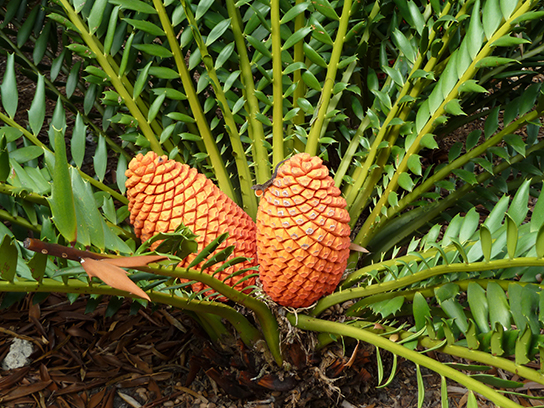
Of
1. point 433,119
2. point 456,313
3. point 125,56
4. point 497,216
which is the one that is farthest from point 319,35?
point 456,313

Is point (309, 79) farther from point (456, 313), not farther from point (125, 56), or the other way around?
point (456, 313)

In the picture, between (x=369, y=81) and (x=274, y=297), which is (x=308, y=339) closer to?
(x=274, y=297)

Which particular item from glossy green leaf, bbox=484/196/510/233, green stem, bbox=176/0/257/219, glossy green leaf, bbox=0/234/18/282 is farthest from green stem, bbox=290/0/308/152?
glossy green leaf, bbox=0/234/18/282

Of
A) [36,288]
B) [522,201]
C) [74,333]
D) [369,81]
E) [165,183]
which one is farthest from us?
[74,333]

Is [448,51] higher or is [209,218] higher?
[448,51]

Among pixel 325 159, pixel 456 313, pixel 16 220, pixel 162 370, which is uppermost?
pixel 325 159

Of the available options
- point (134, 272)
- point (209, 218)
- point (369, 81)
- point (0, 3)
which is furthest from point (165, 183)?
point (0, 3)

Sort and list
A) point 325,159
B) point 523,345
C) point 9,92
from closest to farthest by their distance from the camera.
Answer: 1. point 523,345
2. point 9,92
3. point 325,159
